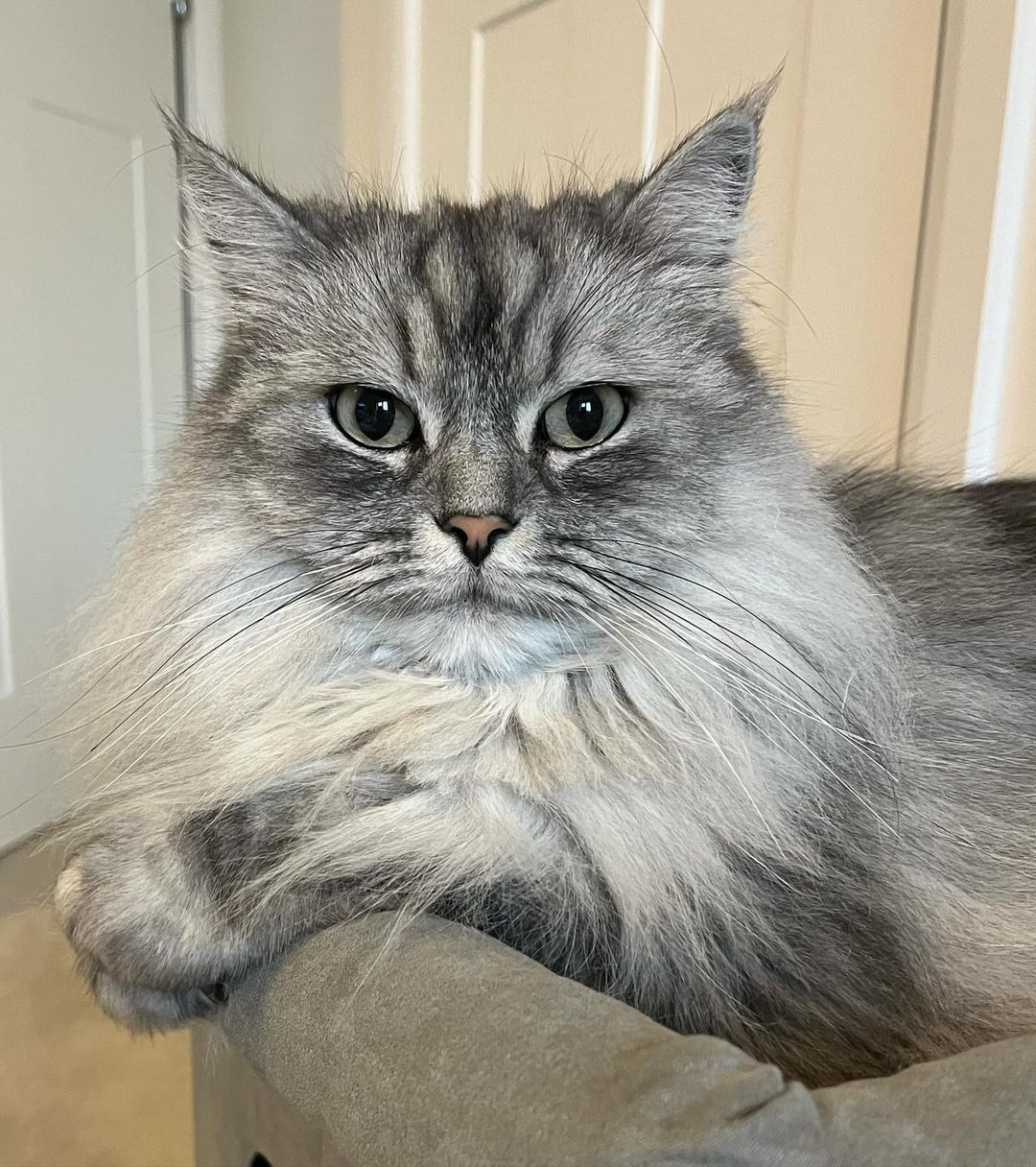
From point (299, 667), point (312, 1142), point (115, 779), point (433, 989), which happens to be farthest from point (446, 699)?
point (312, 1142)

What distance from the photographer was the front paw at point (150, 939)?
27.6 inches

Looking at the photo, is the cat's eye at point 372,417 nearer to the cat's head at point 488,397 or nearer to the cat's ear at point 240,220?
the cat's head at point 488,397

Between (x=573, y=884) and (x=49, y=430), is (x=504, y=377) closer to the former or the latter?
(x=573, y=884)

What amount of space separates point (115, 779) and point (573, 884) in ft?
1.73

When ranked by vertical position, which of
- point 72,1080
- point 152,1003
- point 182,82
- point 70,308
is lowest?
point 72,1080

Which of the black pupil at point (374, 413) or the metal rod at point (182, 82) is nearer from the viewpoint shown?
the black pupil at point (374, 413)

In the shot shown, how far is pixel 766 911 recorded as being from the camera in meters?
0.81

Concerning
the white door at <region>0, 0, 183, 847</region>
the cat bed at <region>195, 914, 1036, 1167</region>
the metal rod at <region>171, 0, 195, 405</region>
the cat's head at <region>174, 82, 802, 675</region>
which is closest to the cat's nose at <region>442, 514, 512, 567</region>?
the cat's head at <region>174, 82, 802, 675</region>

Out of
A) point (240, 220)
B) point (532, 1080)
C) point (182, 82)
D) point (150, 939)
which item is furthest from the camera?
point (182, 82)

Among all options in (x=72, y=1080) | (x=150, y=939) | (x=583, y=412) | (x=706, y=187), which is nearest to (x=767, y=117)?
(x=706, y=187)

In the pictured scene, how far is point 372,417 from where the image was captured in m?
0.92

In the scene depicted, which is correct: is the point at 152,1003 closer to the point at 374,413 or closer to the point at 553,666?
the point at 553,666

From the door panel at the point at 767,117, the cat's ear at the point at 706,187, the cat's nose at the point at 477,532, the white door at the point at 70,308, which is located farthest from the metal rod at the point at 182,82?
the cat's nose at the point at 477,532

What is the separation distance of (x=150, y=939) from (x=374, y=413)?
20.6 inches
